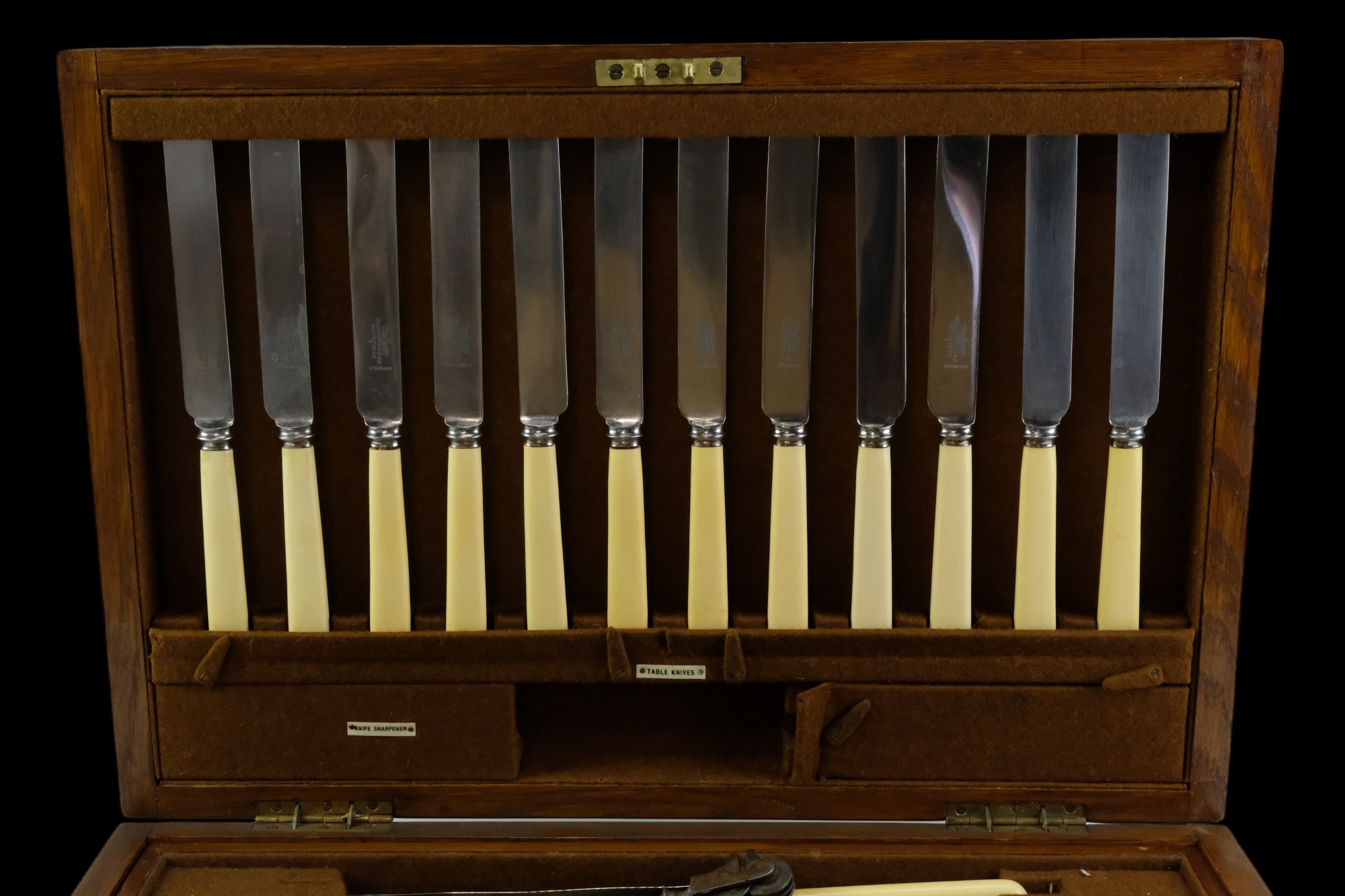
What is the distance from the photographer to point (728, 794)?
226 cm

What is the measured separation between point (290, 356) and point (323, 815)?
31.7 inches

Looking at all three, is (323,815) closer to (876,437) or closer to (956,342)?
(876,437)

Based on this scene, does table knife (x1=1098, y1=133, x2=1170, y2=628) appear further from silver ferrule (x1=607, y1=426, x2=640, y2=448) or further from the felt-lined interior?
silver ferrule (x1=607, y1=426, x2=640, y2=448)

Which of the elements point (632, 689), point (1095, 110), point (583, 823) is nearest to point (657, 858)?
point (583, 823)

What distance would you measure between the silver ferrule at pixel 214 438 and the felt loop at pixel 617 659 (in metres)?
0.72

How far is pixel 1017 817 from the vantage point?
226cm

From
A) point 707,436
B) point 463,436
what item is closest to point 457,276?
point 463,436

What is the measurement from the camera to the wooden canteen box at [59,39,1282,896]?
211cm

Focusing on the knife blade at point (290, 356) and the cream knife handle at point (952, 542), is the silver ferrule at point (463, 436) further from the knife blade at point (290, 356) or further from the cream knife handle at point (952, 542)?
the cream knife handle at point (952, 542)

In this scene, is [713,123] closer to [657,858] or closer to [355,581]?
[355,581]

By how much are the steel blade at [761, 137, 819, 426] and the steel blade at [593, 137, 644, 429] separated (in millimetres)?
209

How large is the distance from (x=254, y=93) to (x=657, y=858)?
4.66ft

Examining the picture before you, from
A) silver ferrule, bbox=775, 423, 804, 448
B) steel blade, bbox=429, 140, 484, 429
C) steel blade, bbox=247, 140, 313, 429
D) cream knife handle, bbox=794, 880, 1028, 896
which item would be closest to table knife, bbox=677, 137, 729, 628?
silver ferrule, bbox=775, 423, 804, 448

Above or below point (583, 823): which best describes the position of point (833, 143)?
above
